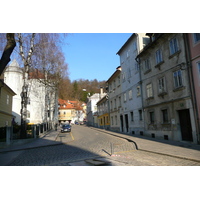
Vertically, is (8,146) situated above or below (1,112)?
below

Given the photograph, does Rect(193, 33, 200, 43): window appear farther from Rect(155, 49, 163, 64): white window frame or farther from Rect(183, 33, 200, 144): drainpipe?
Rect(155, 49, 163, 64): white window frame

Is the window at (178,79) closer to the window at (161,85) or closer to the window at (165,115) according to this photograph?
the window at (161,85)

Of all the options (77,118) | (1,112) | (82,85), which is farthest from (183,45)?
(77,118)

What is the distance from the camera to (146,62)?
18.1 metres

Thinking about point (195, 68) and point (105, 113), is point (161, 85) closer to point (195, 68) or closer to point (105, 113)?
point (195, 68)

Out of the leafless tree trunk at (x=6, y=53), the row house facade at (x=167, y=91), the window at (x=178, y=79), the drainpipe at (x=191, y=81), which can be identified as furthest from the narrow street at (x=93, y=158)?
the window at (x=178, y=79)

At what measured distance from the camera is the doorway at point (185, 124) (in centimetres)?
1270

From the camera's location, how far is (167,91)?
14.6m

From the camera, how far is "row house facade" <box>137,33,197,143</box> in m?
12.7

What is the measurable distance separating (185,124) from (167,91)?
311cm

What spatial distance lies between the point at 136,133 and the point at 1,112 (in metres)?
16.8

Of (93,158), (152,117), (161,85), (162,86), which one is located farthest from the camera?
(152,117)

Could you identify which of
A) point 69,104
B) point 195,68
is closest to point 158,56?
point 195,68
